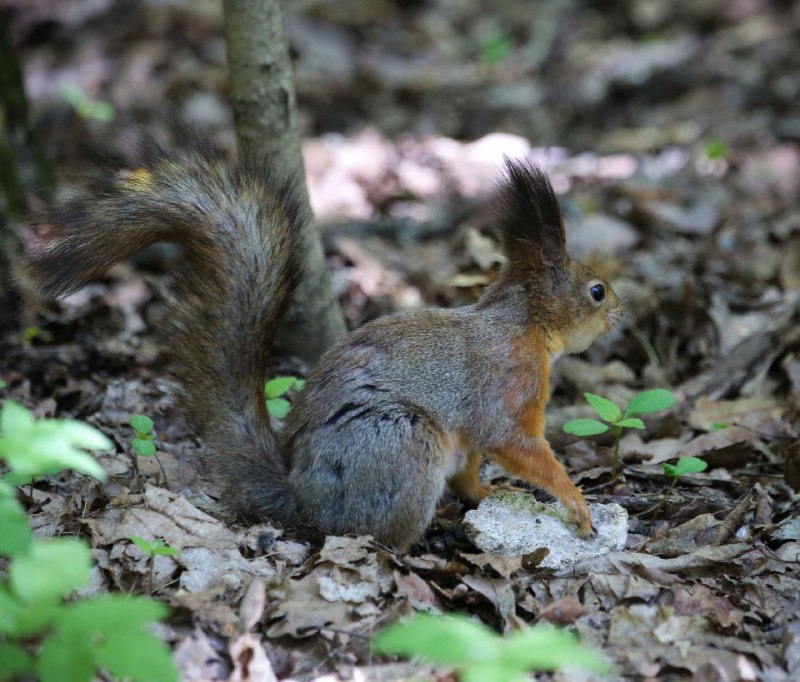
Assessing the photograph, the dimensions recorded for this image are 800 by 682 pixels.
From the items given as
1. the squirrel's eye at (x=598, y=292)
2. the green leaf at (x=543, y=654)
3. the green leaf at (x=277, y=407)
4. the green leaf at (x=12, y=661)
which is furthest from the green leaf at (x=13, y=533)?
the squirrel's eye at (x=598, y=292)

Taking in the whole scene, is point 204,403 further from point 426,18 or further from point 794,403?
point 426,18

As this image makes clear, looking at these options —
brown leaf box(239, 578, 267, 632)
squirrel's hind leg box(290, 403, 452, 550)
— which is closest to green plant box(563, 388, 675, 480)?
squirrel's hind leg box(290, 403, 452, 550)

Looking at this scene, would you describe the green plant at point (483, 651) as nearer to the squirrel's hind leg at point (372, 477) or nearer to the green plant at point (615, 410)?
the squirrel's hind leg at point (372, 477)

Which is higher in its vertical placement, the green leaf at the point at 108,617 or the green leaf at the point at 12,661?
the green leaf at the point at 108,617

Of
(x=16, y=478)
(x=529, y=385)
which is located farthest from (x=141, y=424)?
(x=529, y=385)

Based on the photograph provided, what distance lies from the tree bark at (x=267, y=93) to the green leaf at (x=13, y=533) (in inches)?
95.0

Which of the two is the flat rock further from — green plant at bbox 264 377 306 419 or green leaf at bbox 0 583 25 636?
green leaf at bbox 0 583 25 636

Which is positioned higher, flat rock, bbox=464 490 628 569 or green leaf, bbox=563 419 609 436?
green leaf, bbox=563 419 609 436

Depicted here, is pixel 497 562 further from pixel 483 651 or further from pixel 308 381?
pixel 483 651

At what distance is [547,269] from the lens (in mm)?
4035

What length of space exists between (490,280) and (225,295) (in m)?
2.16

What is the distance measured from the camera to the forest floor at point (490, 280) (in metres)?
3.06

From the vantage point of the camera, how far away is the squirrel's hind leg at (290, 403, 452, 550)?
3.41 meters

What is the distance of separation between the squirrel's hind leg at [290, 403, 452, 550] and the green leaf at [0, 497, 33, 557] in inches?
57.9
